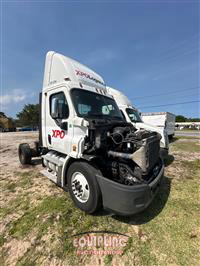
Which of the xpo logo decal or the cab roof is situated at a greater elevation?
the cab roof

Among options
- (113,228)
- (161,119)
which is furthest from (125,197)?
(161,119)

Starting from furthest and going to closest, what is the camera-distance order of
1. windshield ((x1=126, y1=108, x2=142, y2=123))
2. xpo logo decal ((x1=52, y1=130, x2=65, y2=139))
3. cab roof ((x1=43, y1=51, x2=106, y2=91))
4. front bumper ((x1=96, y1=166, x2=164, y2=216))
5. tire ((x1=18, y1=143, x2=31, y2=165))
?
windshield ((x1=126, y1=108, x2=142, y2=123)) → tire ((x1=18, y1=143, x2=31, y2=165)) → cab roof ((x1=43, y1=51, x2=106, y2=91)) → xpo logo decal ((x1=52, y1=130, x2=65, y2=139)) → front bumper ((x1=96, y1=166, x2=164, y2=216))

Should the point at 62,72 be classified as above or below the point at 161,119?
above

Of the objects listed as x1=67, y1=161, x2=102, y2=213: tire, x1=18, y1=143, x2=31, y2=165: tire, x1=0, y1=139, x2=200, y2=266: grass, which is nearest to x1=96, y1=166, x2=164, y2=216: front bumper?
x1=67, y1=161, x2=102, y2=213: tire

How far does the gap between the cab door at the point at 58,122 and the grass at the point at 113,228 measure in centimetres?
131

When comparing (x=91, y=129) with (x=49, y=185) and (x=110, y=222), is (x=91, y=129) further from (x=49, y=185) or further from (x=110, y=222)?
(x=49, y=185)

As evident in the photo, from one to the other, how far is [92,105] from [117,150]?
138 cm

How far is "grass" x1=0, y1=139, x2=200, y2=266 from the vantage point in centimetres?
187

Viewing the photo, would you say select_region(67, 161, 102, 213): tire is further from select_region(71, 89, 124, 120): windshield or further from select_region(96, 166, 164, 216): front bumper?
select_region(71, 89, 124, 120): windshield

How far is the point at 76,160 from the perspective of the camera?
2955 millimetres

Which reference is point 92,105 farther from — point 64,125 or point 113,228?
point 113,228

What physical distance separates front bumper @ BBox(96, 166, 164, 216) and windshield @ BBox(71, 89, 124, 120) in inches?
63.6

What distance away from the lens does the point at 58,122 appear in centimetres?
348

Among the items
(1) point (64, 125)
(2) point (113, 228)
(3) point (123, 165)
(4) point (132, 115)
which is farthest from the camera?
(4) point (132, 115)
